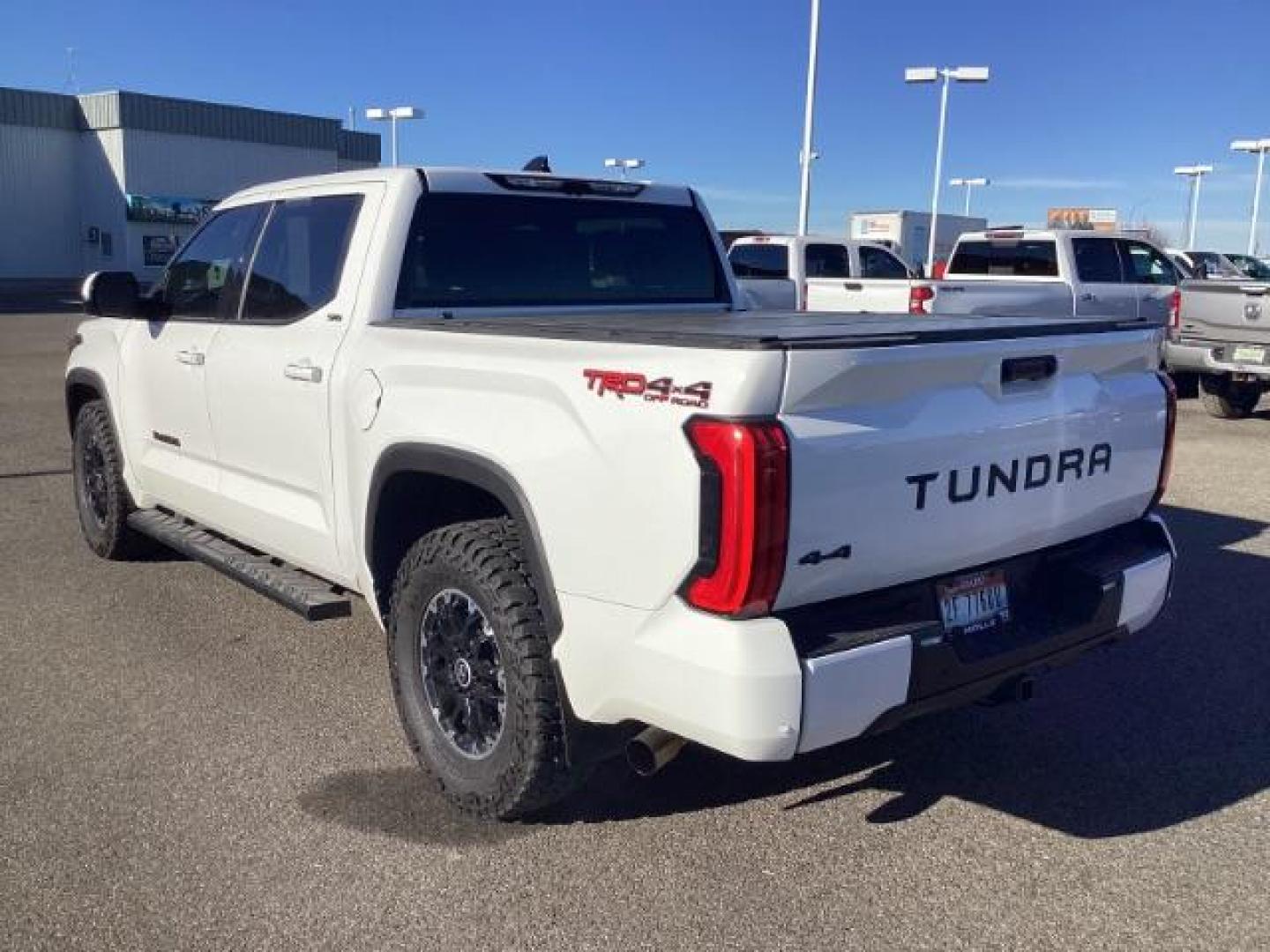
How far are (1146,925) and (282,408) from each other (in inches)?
129

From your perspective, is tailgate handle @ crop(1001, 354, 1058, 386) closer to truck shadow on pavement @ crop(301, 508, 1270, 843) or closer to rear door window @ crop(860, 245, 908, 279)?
truck shadow on pavement @ crop(301, 508, 1270, 843)

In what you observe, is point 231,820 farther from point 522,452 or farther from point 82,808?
point 522,452

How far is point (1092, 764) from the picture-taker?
13.4 feet

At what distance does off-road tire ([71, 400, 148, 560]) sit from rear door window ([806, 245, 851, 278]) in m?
12.3

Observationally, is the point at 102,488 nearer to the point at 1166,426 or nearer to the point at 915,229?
the point at 1166,426

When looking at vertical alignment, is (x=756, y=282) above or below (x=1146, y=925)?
above

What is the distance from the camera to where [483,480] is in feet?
10.8

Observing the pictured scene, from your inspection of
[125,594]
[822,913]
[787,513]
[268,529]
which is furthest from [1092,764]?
[125,594]

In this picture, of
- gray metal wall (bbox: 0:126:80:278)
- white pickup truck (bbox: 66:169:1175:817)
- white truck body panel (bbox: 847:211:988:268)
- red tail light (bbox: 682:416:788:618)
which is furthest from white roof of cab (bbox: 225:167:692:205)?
gray metal wall (bbox: 0:126:80:278)

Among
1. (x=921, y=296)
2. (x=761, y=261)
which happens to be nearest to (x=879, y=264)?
(x=761, y=261)

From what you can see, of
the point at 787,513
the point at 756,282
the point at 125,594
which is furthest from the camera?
the point at 756,282

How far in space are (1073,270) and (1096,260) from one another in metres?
0.72

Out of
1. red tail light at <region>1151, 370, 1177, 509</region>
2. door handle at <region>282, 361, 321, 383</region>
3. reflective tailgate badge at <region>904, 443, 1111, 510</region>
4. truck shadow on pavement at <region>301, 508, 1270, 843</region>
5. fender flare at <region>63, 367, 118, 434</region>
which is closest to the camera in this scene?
reflective tailgate badge at <region>904, 443, 1111, 510</region>

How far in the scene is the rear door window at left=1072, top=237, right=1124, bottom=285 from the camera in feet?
50.2
